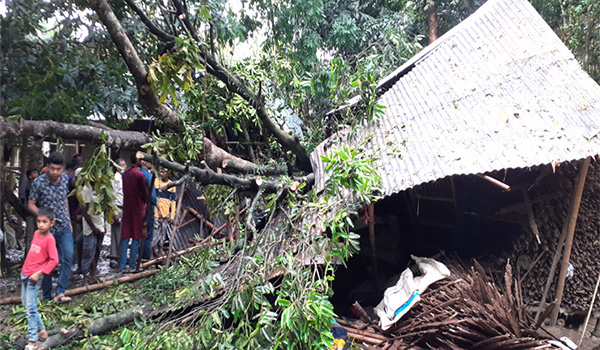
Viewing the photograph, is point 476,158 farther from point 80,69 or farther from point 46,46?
point 46,46

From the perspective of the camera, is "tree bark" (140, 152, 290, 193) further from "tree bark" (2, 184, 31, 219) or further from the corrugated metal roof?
"tree bark" (2, 184, 31, 219)

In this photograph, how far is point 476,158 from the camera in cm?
390

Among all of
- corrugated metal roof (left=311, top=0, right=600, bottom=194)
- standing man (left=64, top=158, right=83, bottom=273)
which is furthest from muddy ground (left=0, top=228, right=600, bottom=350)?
corrugated metal roof (left=311, top=0, right=600, bottom=194)

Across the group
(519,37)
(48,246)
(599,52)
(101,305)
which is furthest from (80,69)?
(599,52)

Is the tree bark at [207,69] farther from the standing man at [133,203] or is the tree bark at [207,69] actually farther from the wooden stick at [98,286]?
the wooden stick at [98,286]

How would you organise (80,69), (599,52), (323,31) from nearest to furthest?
(80,69) → (599,52) → (323,31)

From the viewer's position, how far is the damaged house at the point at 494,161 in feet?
13.0

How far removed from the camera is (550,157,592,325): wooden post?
166 inches

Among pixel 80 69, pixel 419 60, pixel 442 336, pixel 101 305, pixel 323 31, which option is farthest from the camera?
pixel 323 31

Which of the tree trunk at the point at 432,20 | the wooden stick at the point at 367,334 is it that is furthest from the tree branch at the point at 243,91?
the tree trunk at the point at 432,20

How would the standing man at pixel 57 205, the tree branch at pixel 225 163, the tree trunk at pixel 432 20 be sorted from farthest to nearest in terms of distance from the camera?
the tree trunk at pixel 432 20 → the tree branch at pixel 225 163 → the standing man at pixel 57 205

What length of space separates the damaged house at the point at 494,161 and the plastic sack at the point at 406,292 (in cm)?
74

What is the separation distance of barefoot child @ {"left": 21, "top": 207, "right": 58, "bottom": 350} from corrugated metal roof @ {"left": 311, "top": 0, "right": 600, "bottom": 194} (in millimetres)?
3278

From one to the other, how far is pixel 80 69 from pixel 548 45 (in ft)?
22.1
